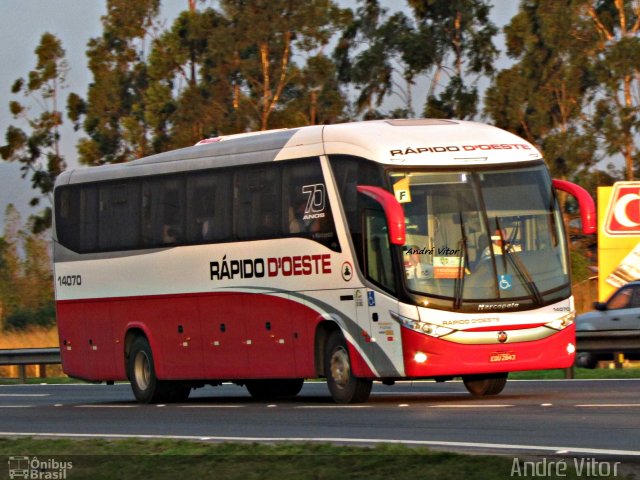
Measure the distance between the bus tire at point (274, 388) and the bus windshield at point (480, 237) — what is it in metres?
4.71

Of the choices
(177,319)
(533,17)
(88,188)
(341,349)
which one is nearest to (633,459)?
(341,349)

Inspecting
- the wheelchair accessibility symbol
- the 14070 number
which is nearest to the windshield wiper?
the wheelchair accessibility symbol

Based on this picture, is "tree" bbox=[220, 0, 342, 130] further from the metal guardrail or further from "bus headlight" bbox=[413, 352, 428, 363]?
"bus headlight" bbox=[413, 352, 428, 363]

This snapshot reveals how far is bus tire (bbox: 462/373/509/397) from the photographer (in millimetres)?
19594

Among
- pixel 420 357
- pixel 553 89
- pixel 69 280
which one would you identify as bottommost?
pixel 420 357

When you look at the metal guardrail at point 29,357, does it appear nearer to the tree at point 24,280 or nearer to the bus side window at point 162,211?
the bus side window at point 162,211

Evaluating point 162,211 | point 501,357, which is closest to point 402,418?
point 501,357

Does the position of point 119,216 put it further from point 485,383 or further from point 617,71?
point 617,71

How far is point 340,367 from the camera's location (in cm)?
1916

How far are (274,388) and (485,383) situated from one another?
3965 mm

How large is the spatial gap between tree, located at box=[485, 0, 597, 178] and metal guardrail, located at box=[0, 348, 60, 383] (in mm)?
29273

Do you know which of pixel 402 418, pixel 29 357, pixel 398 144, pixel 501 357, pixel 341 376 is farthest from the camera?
pixel 29 357

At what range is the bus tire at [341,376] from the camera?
1889 centimetres

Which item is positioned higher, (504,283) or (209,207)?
(209,207)
